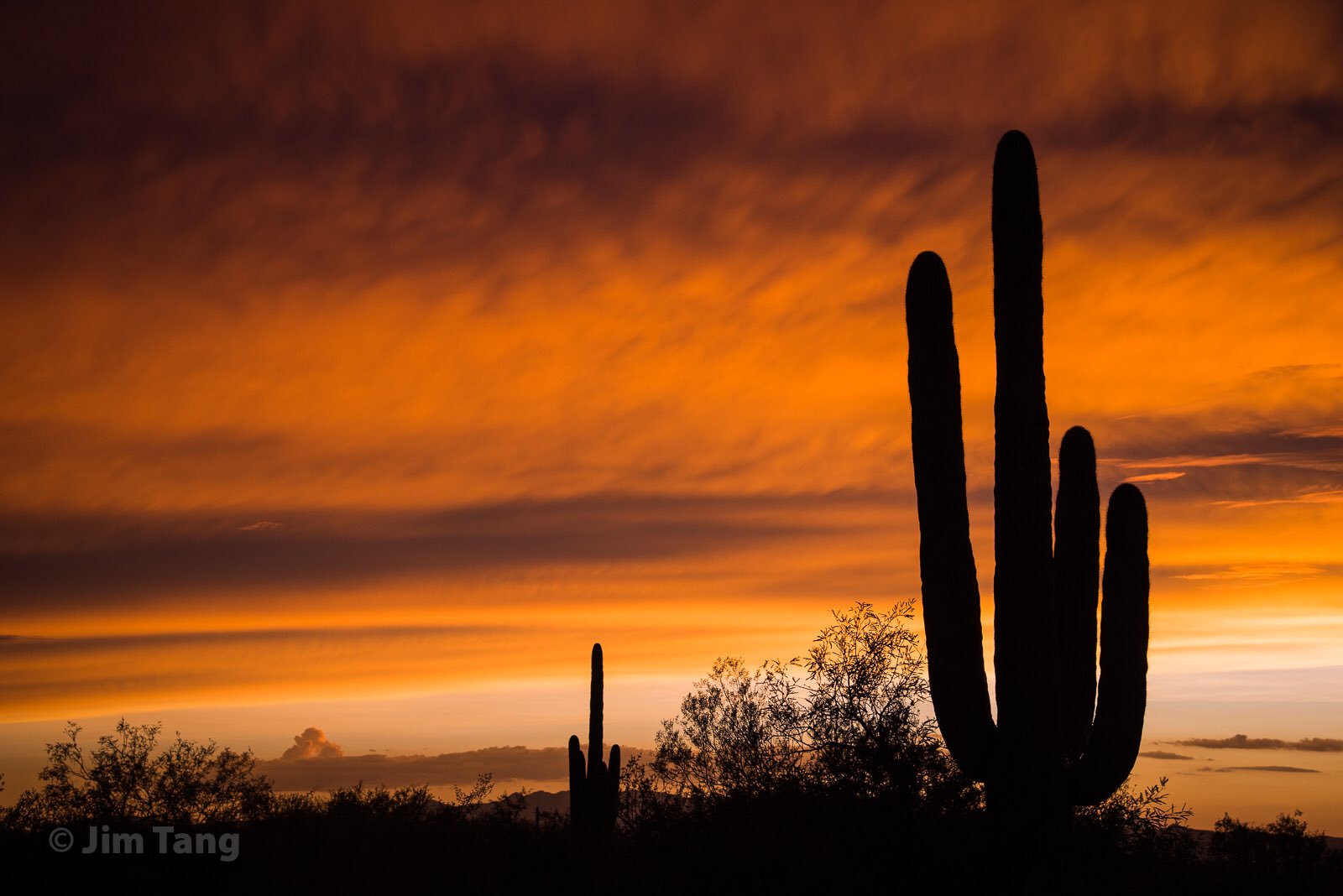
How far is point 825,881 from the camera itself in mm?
12344

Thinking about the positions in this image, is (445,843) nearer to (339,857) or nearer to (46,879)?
(339,857)

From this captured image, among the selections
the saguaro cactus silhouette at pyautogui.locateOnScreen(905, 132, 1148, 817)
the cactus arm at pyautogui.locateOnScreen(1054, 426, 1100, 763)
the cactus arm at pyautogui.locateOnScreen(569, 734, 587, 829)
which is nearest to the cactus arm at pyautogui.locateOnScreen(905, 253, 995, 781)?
the saguaro cactus silhouette at pyautogui.locateOnScreen(905, 132, 1148, 817)

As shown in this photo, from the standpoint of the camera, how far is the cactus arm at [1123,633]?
14.7m

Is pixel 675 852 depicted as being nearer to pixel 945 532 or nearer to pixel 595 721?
pixel 945 532

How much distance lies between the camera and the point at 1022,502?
12.4 m

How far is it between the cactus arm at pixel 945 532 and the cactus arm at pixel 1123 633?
2681mm

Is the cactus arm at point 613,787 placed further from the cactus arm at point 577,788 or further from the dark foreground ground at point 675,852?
the dark foreground ground at point 675,852

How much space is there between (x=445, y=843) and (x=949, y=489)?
15448 mm

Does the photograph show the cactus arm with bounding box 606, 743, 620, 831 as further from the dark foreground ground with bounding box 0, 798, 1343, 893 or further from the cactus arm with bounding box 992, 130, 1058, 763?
the cactus arm with bounding box 992, 130, 1058, 763

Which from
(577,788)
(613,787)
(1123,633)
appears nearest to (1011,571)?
(1123,633)

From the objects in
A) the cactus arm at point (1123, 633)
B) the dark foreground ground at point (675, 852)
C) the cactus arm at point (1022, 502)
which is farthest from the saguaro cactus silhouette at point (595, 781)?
the cactus arm at point (1022, 502)

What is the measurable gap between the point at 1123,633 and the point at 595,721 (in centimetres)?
1769

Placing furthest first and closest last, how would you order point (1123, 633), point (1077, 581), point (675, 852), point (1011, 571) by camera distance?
point (1123, 633)
point (675, 852)
point (1077, 581)
point (1011, 571)

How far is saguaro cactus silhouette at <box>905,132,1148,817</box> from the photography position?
12.2 meters
